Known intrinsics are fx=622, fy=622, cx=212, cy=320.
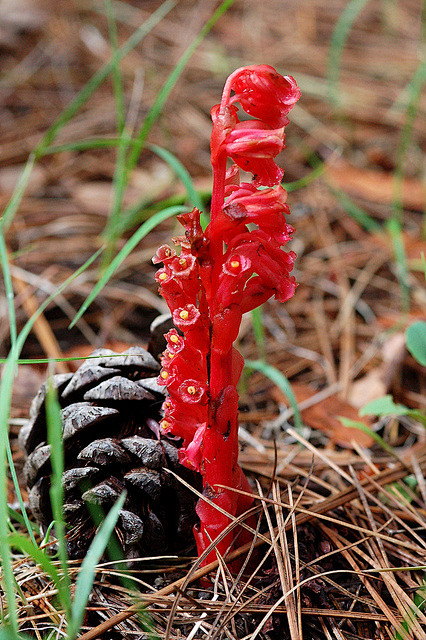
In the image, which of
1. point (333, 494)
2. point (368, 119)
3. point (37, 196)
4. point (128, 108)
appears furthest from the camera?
point (368, 119)

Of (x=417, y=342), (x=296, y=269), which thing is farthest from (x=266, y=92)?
(x=296, y=269)

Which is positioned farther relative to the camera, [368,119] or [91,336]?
[368,119]

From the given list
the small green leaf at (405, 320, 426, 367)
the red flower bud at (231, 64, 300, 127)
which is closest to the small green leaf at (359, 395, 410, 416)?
the small green leaf at (405, 320, 426, 367)

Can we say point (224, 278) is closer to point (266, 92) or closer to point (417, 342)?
point (266, 92)

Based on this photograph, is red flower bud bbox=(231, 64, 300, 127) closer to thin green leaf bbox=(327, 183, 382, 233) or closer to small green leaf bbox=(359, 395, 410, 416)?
small green leaf bbox=(359, 395, 410, 416)

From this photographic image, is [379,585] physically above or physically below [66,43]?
below

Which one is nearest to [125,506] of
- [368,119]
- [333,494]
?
[333,494]

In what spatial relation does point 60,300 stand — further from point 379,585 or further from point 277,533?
point 379,585

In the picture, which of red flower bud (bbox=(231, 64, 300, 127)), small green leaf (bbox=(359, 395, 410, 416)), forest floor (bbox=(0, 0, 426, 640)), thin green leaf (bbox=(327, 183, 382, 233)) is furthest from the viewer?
thin green leaf (bbox=(327, 183, 382, 233))
